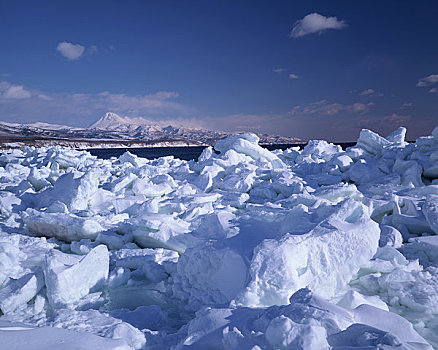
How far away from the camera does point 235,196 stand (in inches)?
266

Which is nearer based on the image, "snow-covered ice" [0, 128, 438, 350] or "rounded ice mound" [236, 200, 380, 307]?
"snow-covered ice" [0, 128, 438, 350]

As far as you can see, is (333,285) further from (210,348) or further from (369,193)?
(369,193)

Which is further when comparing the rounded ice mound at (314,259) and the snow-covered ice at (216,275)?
the rounded ice mound at (314,259)

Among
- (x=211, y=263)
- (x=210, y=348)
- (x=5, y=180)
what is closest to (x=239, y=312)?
(x=210, y=348)

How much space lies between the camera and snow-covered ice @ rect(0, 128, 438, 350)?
182cm

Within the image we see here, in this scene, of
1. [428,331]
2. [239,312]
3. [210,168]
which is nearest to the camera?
[239,312]

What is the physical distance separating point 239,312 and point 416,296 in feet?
5.19

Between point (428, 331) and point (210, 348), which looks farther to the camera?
point (428, 331)

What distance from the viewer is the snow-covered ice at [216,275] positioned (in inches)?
71.5

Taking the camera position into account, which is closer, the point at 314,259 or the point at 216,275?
the point at 314,259

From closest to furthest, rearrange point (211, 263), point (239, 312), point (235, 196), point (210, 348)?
→ point (210, 348), point (239, 312), point (211, 263), point (235, 196)

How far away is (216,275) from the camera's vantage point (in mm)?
2949

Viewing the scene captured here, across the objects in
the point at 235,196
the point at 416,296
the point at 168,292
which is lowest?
the point at 168,292

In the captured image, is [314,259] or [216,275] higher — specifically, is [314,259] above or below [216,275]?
above
